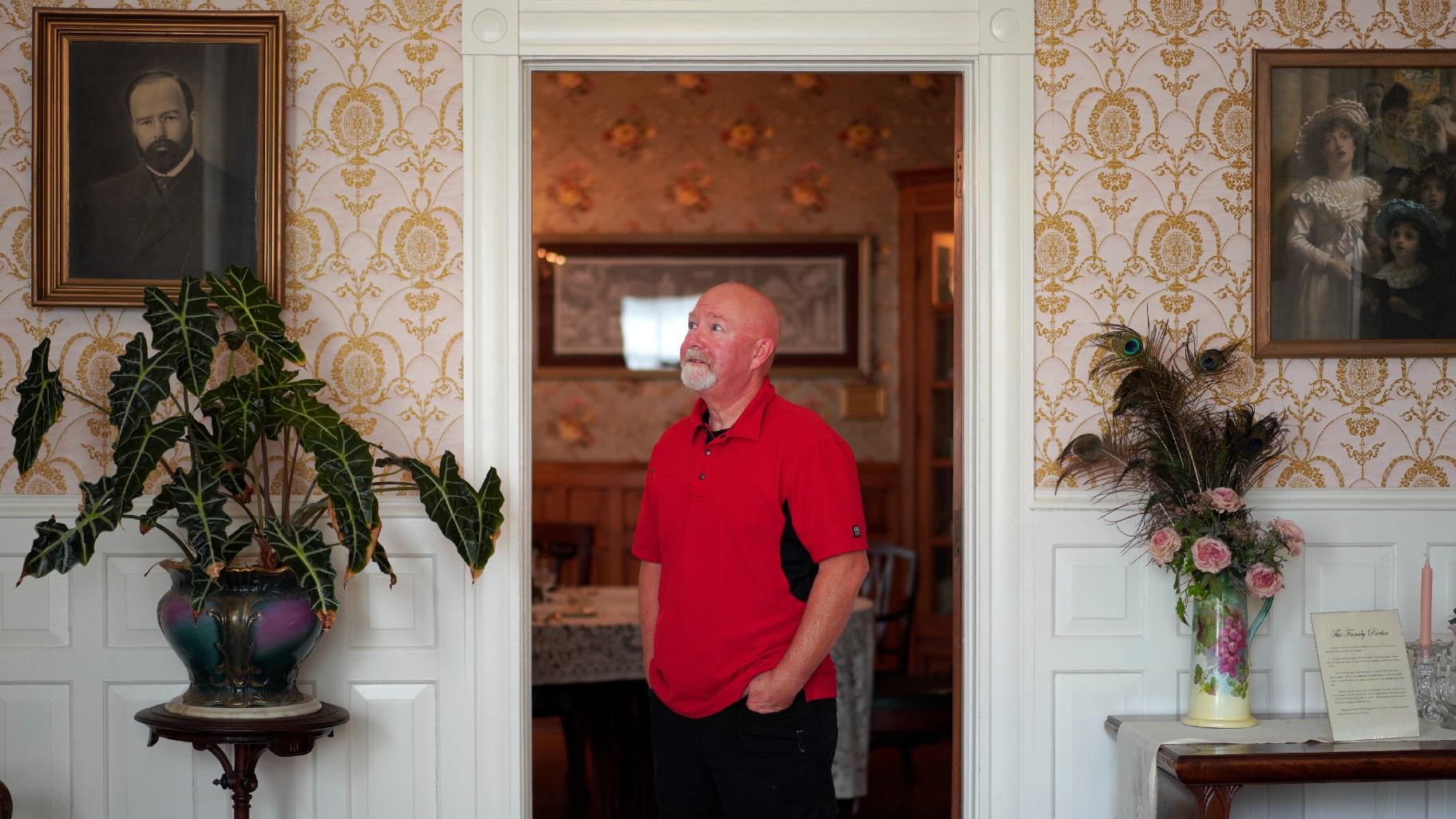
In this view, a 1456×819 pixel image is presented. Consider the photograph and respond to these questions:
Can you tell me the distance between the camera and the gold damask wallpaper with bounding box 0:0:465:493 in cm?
→ 329

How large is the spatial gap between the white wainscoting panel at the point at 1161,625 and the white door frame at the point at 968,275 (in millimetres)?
64

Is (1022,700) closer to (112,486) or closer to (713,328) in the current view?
(713,328)

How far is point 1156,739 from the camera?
119 inches

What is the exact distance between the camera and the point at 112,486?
2.75m

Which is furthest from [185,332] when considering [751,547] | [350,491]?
[751,547]

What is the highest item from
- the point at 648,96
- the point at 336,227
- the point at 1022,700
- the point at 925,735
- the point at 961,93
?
the point at 648,96

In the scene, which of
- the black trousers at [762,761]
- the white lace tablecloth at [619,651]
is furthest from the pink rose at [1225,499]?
the white lace tablecloth at [619,651]

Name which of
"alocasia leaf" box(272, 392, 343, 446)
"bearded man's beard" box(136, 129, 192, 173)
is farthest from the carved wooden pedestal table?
"bearded man's beard" box(136, 129, 192, 173)

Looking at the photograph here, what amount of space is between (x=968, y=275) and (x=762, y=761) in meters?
1.29

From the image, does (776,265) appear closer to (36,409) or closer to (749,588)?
(749,588)

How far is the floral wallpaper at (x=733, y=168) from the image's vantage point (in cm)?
667

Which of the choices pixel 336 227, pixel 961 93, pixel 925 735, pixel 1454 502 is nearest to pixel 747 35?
pixel 961 93

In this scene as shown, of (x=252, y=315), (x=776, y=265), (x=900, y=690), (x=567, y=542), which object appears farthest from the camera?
(x=776, y=265)

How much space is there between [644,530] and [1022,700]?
1008 millimetres
